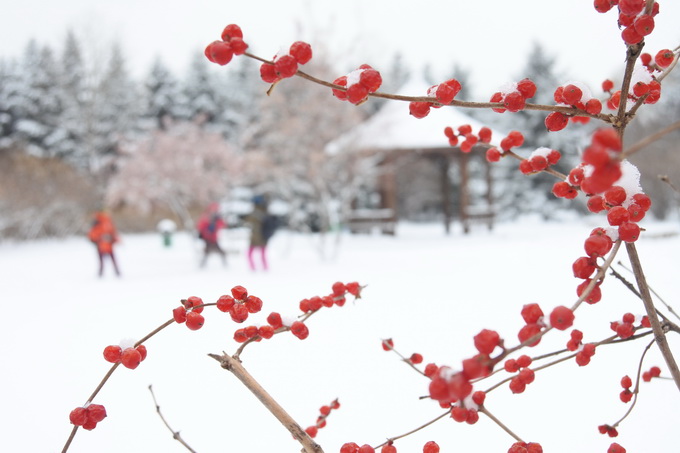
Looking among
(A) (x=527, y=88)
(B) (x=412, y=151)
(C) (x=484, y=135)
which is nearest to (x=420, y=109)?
(A) (x=527, y=88)

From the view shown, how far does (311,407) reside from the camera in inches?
75.5

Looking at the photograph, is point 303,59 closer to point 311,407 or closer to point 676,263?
point 311,407

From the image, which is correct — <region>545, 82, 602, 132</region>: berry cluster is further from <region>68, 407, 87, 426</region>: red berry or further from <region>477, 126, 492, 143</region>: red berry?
<region>68, 407, 87, 426</region>: red berry

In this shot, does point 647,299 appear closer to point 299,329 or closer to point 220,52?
point 299,329

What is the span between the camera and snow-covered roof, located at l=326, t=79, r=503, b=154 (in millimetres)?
9047

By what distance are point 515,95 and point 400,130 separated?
12990 mm

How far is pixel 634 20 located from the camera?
0.59m

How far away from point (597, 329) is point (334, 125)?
715 centimetres

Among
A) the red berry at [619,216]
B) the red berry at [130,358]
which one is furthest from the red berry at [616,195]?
the red berry at [130,358]

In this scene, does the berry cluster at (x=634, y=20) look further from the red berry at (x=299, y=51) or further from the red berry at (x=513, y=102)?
the red berry at (x=299, y=51)

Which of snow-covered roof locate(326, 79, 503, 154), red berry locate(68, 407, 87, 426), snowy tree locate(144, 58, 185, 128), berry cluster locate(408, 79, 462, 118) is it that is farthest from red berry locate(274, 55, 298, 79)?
snowy tree locate(144, 58, 185, 128)

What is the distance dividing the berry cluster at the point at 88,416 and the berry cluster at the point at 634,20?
0.95m

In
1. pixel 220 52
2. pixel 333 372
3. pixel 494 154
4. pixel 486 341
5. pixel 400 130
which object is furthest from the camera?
pixel 400 130

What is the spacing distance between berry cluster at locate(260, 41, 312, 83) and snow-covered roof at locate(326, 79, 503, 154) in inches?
321
